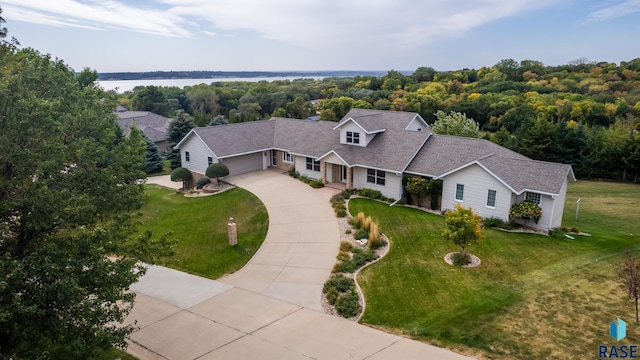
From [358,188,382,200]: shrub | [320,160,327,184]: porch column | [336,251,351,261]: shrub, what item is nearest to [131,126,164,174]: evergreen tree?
[320,160,327,184]: porch column

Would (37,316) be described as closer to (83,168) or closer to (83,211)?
(83,211)

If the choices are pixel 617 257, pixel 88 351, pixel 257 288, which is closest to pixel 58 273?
pixel 88 351

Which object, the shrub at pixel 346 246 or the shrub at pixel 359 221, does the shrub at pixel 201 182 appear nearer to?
the shrub at pixel 359 221

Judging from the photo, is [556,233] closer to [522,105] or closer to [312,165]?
[312,165]

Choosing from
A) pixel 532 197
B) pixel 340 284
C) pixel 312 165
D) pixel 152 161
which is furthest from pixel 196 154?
pixel 532 197

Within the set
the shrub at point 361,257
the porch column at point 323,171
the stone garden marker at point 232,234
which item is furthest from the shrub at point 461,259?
the porch column at point 323,171

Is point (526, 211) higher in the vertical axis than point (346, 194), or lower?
higher

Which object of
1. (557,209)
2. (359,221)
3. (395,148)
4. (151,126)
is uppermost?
(395,148)
